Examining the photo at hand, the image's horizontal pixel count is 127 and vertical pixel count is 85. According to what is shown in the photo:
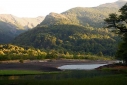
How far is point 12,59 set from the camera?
141 m

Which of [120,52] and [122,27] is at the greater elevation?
[122,27]

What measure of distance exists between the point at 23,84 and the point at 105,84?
13.1 meters

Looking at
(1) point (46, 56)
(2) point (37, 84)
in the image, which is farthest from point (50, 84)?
(1) point (46, 56)

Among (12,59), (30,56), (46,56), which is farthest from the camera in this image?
(46,56)

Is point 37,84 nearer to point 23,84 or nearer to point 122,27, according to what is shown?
point 23,84

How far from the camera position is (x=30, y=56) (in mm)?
156625

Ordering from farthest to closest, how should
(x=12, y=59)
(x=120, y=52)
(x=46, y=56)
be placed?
(x=46, y=56) < (x=12, y=59) < (x=120, y=52)

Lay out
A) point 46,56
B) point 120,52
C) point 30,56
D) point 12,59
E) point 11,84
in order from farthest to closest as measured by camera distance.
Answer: point 46,56
point 30,56
point 12,59
point 120,52
point 11,84

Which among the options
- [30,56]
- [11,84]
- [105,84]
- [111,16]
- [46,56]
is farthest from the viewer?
[46,56]

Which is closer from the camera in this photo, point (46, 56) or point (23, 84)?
point (23, 84)

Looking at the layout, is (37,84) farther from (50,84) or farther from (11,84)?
(11,84)

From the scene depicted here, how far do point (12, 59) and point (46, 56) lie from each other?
34829mm

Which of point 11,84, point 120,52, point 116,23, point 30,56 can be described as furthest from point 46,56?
point 11,84

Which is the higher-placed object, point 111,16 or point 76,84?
point 111,16
